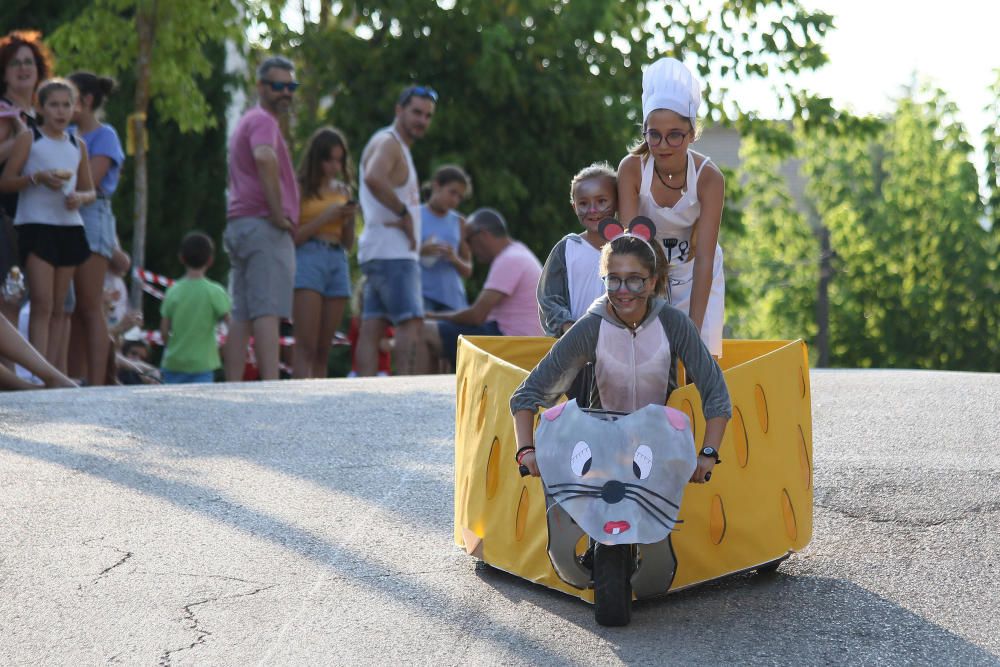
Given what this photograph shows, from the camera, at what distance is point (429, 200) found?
1295 centimetres

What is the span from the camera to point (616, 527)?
4.99m

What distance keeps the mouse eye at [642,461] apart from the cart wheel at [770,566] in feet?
2.99

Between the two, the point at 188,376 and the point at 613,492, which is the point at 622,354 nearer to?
the point at 613,492

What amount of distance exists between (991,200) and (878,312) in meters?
4.49

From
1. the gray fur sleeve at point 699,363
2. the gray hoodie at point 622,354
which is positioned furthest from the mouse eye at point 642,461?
the gray hoodie at point 622,354

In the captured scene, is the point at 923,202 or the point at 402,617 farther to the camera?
the point at 923,202

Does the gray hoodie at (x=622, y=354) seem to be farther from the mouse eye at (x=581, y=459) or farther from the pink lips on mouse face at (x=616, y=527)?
the pink lips on mouse face at (x=616, y=527)

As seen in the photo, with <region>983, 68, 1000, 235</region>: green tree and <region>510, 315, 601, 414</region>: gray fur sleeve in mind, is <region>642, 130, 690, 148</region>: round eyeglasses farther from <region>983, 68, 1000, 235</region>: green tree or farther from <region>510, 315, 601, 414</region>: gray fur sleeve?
<region>983, 68, 1000, 235</region>: green tree

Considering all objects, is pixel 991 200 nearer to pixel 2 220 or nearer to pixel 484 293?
pixel 484 293

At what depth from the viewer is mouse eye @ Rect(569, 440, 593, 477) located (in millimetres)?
5109

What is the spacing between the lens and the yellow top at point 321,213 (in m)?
11.7

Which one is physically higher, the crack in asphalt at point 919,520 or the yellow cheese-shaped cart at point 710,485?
the yellow cheese-shaped cart at point 710,485

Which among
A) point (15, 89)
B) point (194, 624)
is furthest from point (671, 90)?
point (15, 89)

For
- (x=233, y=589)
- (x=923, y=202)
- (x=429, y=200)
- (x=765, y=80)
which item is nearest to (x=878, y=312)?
(x=923, y=202)
